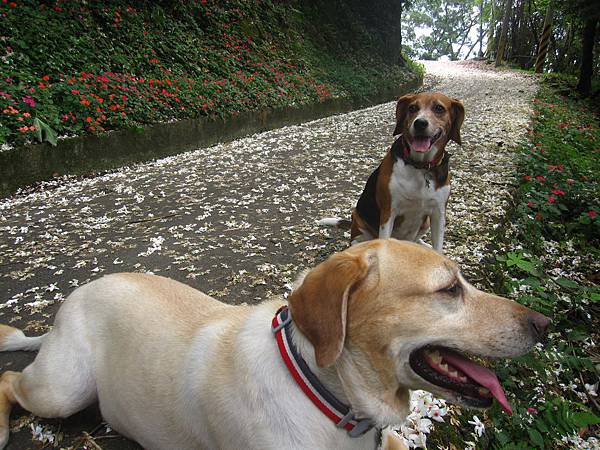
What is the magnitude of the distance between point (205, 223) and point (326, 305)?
13.4 feet

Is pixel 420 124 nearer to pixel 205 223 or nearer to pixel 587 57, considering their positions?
pixel 205 223

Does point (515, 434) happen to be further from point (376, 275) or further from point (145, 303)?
point (145, 303)

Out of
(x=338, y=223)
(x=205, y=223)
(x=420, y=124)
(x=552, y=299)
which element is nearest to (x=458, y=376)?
(x=552, y=299)

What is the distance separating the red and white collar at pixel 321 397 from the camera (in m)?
1.64

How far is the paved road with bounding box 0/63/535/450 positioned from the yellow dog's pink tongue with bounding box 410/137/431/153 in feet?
3.78

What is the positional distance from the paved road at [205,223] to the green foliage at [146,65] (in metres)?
1.14

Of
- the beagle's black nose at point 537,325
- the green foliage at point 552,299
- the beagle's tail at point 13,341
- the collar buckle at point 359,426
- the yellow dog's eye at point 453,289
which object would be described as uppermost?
the yellow dog's eye at point 453,289

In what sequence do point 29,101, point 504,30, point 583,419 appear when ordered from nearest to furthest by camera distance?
point 583,419, point 29,101, point 504,30

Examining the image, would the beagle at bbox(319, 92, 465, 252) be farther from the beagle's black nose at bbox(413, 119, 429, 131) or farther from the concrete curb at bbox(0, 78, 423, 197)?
the concrete curb at bbox(0, 78, 423, 197)

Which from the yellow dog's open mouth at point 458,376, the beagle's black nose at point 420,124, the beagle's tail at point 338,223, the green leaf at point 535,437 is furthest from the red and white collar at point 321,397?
the beagle's tail at point 338,223

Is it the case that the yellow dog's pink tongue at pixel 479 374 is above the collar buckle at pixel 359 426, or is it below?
above

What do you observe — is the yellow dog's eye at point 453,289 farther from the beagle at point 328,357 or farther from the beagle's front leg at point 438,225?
the beagle's front leg at point 438,225

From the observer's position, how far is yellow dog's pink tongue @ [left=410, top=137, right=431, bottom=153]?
4031mm

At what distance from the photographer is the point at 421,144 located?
160 inches
